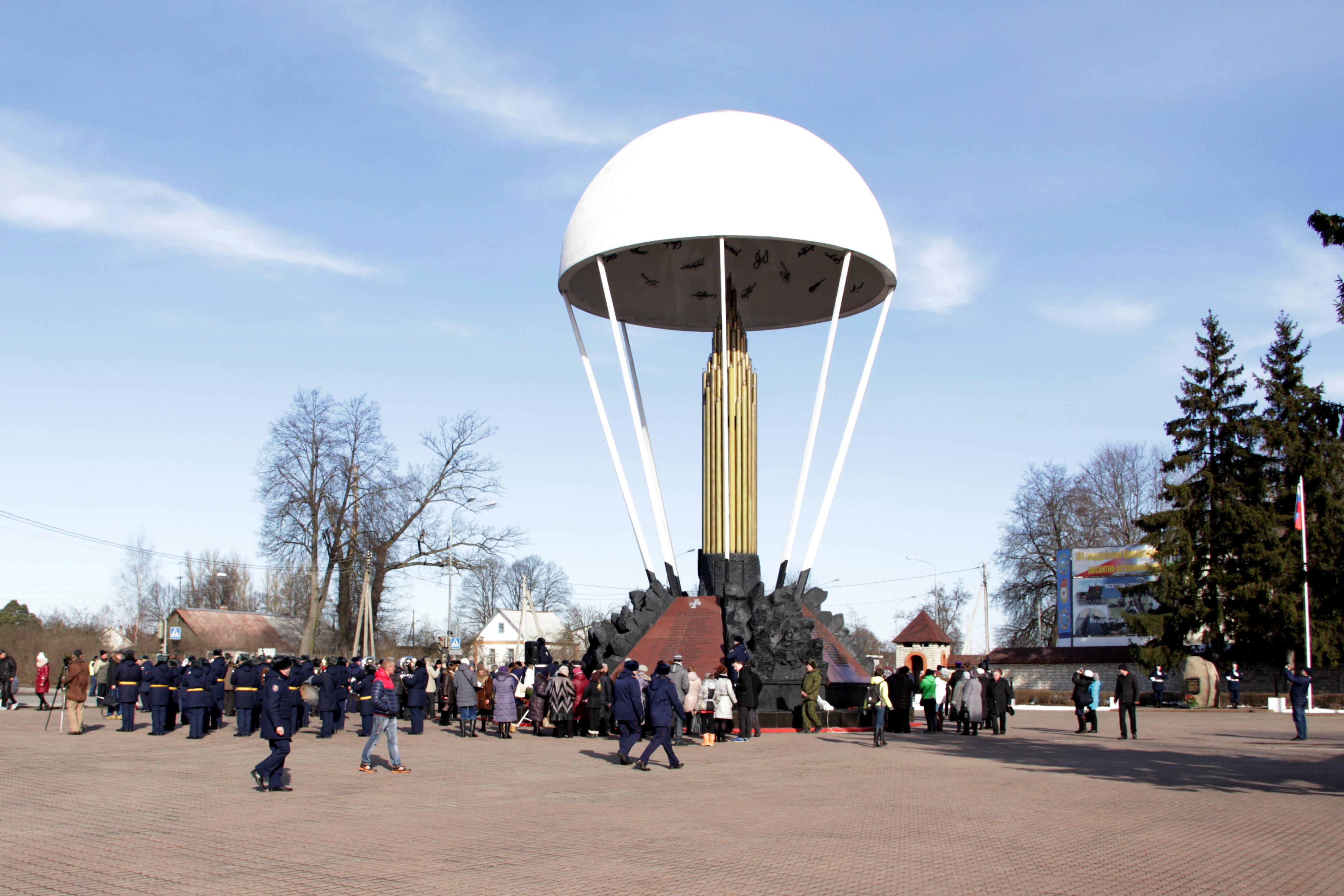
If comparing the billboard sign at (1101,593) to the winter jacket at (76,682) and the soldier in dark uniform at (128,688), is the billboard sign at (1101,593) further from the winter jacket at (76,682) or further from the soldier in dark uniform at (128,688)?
the winter jacket at (76,682)

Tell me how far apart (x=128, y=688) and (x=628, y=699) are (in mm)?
11574

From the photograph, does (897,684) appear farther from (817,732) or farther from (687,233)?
(687,233)

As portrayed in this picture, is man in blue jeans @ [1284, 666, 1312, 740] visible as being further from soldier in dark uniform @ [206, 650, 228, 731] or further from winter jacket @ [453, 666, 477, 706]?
A: soldier in dark uniform @ [206, 650, 228, 731]

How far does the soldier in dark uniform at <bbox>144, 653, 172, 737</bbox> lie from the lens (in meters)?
19.5

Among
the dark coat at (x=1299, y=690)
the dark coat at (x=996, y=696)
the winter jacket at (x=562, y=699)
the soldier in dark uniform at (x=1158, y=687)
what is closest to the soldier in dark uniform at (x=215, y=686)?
the winter jacket at (x=562, y=699)

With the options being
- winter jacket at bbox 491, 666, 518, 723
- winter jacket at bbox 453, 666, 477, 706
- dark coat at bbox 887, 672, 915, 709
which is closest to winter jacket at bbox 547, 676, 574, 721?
winter jacket at bbox 491, 666, 518, 723

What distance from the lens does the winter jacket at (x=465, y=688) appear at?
19.5 metres

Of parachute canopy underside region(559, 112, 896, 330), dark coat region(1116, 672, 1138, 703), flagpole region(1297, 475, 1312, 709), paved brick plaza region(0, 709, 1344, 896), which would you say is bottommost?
paved brick plaza region(0, 709, 1344, 896)

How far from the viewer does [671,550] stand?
25.5 metres

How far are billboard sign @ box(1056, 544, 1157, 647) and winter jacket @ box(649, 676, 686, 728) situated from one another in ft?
115

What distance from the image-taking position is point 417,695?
19.4 meters

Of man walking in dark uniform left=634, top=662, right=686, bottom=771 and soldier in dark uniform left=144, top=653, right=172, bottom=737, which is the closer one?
man walking in dark uniform left=634, top=662, right=686, bottom=771

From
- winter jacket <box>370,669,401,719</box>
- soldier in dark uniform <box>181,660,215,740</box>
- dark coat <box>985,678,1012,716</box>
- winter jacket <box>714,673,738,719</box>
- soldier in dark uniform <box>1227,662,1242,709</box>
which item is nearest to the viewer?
winter jacket <box>370,669,401,719</box>

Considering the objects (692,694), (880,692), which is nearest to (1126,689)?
(880,692)
